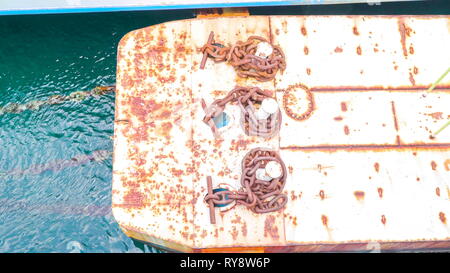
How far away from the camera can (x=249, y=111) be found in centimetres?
457

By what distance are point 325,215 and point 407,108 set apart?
1.83 metres

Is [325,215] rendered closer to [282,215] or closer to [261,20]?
[282,215]

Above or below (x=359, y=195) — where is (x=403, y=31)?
above

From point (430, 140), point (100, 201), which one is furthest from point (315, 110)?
point (100, 201)

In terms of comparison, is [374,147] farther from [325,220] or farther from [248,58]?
[248,58]

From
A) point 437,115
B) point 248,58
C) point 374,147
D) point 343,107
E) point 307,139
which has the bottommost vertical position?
point 374,147

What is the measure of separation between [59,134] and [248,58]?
374 cm

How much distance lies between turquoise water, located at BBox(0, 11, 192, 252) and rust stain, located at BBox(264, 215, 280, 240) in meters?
2.44

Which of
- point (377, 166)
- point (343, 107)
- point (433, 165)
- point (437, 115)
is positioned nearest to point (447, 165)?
point (433, 165)

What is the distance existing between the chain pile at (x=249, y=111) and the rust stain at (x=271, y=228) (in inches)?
40.4

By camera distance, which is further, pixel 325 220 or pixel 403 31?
pixel 403 31

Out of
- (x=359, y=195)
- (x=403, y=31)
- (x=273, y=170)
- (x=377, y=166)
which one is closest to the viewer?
(x=273, y=170)

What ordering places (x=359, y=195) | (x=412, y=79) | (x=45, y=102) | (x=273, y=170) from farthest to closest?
(x=45, y=102) < (x=412, y=79) < (x=359, y=195) < (x=273, y=170)

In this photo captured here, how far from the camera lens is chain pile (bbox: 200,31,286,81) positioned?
4703 mm
